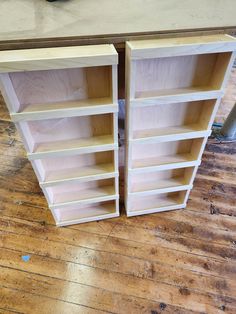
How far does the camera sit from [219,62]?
83 cm

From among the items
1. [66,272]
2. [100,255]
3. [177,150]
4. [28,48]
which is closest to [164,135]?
[177,150]

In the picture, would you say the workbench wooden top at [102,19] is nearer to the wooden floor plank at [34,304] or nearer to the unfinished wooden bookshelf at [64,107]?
the unfinished wooden bookshelf at [64,107]

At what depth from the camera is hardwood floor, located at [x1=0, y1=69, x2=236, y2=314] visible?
1083 mm

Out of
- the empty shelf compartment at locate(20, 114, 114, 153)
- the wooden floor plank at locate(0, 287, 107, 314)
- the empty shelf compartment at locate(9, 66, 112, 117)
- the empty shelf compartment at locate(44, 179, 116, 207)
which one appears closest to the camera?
the empty shelf compartment at locate(9, 66, 112, 117)

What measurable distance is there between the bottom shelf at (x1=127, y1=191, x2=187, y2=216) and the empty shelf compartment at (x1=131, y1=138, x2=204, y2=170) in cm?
28

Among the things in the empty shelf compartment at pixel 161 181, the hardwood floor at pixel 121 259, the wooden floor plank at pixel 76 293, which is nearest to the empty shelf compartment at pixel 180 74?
the empty shelf compartment at pixel 161 181

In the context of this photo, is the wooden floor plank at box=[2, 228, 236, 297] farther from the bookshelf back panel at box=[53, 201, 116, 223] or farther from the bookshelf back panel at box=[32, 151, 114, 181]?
the bookshelf back panel at box=[32, 151, 114, 181]

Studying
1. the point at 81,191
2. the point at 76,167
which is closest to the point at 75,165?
the point at 76,167

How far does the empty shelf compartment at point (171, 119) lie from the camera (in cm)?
96

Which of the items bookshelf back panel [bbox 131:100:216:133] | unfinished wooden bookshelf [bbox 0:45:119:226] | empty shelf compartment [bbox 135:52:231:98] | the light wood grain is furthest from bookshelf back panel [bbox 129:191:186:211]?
the light wood grain

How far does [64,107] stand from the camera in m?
0.84

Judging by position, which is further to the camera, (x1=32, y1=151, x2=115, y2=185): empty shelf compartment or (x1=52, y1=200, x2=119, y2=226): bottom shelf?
(x1=52, y1=200, x2=119, y2=226): bottom shelf

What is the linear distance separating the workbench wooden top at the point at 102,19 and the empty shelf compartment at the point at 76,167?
52cm

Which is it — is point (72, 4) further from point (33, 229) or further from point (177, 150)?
point (33, 229)
